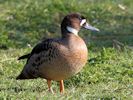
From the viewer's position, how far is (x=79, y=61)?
764 centimetres

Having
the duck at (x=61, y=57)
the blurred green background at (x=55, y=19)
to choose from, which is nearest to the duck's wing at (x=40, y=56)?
the duck at (x=61, y=57)

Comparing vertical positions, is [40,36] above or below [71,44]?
below

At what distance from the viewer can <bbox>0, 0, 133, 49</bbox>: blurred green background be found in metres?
12.7

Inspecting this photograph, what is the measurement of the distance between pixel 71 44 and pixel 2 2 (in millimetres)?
7654

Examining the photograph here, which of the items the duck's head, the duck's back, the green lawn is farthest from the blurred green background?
the duck's back

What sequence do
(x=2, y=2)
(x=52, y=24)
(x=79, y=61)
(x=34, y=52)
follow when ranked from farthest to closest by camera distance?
(x=2, y=2), (x=52, y=24), (x=34, y=52), (x=79, y=61)

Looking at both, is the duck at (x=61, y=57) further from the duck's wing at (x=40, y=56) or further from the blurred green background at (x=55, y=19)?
the blurred green background at (x=55, y=19)

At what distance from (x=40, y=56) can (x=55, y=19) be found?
634 cm

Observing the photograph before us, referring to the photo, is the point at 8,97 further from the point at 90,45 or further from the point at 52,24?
the point at 52,24

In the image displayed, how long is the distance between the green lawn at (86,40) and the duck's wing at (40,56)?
0.64ft

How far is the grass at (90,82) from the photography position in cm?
710

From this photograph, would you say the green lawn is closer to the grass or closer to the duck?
Answer: the grass

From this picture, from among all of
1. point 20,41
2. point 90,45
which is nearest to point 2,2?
point 20,41

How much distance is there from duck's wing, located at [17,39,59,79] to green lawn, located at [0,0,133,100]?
0.19 meters
